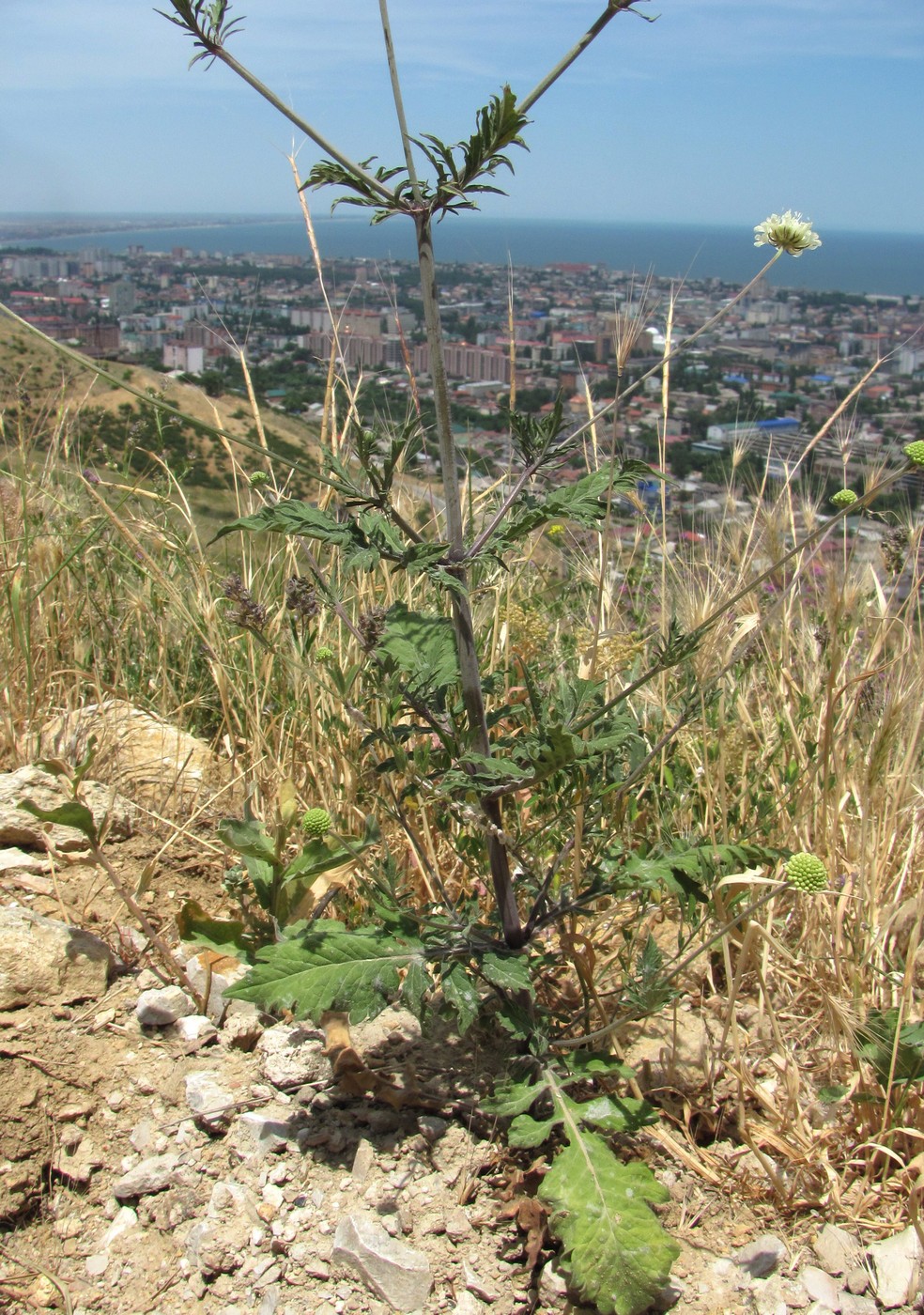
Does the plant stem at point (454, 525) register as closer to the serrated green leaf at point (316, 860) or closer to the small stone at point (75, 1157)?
the serrated green leaf at point (316, 860)

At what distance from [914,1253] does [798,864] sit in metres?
0.67

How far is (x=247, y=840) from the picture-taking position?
222 centimetres

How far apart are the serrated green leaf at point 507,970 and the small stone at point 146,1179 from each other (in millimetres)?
655

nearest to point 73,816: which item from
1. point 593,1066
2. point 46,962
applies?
point 46,962

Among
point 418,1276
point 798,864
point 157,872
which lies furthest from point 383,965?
point 157,872

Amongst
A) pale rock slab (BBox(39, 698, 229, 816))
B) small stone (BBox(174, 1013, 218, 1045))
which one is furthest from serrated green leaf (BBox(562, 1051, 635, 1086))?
pale rock slab (BBox(39, 698, 229, 816))

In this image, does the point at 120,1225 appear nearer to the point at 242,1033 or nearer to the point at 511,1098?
the point at 242,1033

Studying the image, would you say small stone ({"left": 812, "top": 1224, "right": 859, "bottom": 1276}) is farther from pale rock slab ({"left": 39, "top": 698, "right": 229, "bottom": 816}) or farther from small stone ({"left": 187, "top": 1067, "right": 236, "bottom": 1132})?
pale rock slab ({"left": 39, "top": 698, "right": 229, "bottom": 816})

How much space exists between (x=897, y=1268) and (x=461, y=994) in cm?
84

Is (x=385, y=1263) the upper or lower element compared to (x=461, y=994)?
lower

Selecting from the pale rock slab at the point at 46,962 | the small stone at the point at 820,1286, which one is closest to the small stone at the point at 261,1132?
the pale rock slab at the point at 46,962

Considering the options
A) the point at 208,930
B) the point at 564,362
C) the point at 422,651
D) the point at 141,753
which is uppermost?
the point at 564,362

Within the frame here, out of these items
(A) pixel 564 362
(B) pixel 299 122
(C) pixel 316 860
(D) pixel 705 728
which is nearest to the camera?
(B) pixel 299 122

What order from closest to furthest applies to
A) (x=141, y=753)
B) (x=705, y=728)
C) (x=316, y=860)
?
(x=316, y=860) → (x=705, y=728) → (x=141, y=753)
